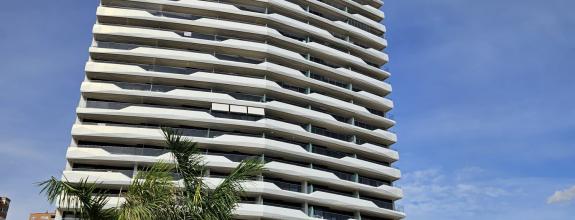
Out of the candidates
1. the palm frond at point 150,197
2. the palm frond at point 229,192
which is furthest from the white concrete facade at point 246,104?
the palm frond at point 150,197

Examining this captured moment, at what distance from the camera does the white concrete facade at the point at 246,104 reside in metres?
47.3

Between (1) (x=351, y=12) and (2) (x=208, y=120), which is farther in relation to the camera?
(1) (x=351, y=12)

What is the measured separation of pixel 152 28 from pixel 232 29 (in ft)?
28.9

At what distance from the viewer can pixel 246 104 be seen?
51281 mm

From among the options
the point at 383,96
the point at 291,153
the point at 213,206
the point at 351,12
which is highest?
the point at 351,12

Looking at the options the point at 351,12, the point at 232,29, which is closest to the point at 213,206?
the point at 232,29

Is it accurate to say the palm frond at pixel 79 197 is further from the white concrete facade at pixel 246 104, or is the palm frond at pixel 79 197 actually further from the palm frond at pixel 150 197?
the white concrete facade at pixel 246 104

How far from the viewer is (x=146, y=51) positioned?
167 feet

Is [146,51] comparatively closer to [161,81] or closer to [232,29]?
[161,81]

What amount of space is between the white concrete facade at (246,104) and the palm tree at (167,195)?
30577 mm

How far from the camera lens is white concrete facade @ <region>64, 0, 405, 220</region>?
47344mm

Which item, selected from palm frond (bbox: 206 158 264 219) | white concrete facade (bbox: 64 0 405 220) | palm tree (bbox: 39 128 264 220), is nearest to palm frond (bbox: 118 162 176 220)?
palm tree (bbox: 39 128 264 220)

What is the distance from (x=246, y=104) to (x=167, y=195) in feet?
126

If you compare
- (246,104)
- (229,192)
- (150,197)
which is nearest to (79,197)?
(150,197)
